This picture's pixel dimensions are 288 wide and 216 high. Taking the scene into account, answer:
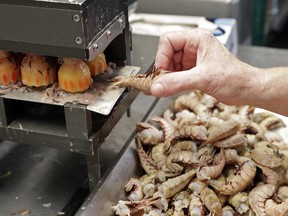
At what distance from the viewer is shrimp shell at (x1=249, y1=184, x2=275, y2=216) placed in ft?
3.71

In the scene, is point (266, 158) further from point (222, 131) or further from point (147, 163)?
point (147, 163)

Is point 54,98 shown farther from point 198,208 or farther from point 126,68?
point 198,208

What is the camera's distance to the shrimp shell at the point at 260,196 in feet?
3.71

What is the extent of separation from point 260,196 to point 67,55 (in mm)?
539

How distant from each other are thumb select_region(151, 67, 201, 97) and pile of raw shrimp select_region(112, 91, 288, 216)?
0.70 feet

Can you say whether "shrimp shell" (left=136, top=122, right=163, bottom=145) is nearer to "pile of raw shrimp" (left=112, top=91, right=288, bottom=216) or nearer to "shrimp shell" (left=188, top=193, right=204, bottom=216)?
"pile of raw shrimp" (left=112, top=91, right=288, bottom=216)

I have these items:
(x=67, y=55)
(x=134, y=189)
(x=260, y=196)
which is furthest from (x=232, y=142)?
(x=67, y=55)

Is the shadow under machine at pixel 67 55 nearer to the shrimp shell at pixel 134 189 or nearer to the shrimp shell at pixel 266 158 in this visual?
the shrimp shell at pixel 134 189

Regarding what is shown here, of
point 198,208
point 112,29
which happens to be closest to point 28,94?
point 112,29

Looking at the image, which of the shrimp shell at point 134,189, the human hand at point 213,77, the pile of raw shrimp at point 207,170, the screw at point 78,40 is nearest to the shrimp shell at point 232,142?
the pile of raw shrimp at point 207,170

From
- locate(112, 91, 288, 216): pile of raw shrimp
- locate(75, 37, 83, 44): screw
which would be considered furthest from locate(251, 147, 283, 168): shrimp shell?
locate(75, 37, 83, 44): screw

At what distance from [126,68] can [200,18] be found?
71cm

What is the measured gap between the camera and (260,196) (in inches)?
45.4

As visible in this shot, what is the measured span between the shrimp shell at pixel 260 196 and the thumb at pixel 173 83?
30cm
